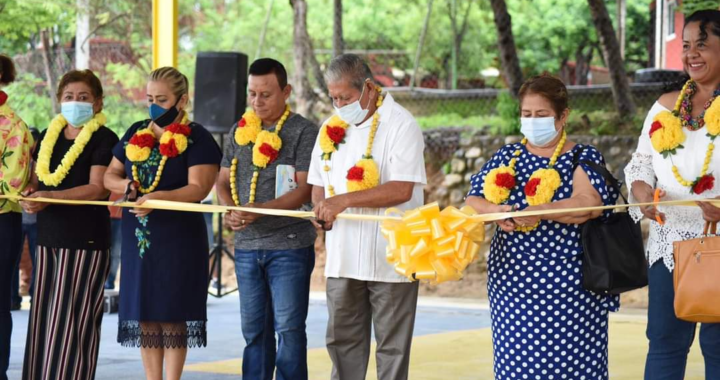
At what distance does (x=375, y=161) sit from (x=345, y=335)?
79 cm

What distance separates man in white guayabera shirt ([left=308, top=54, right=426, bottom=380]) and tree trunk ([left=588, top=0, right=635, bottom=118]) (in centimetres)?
1190

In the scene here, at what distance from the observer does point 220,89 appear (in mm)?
11266

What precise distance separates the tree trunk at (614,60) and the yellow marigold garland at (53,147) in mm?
11956

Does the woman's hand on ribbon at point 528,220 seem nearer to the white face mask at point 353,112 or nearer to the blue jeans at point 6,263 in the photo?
the white face mask at point 353,112

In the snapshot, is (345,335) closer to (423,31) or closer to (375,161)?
(375,161)

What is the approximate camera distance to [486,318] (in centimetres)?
1057

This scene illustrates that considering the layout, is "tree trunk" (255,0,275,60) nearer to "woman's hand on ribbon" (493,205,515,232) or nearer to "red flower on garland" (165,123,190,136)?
"red flower on garland" (165,123,190,136)

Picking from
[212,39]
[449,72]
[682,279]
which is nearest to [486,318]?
[682,279]

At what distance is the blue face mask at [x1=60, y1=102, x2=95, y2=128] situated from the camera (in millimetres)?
5312

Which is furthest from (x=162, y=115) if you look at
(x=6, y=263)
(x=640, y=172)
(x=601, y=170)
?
(x=640, y=172)

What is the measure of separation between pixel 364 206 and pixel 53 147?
170cm

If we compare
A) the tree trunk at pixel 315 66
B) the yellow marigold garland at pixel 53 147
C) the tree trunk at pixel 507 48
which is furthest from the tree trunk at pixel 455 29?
the yellow marigold garland at pixel 53 147

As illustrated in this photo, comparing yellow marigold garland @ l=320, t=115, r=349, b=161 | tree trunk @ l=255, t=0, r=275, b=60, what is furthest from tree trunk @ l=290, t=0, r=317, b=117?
yellow marigold garland @ l=320, t=115, r=349, b=161

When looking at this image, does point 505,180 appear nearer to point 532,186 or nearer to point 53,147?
point 532,186
